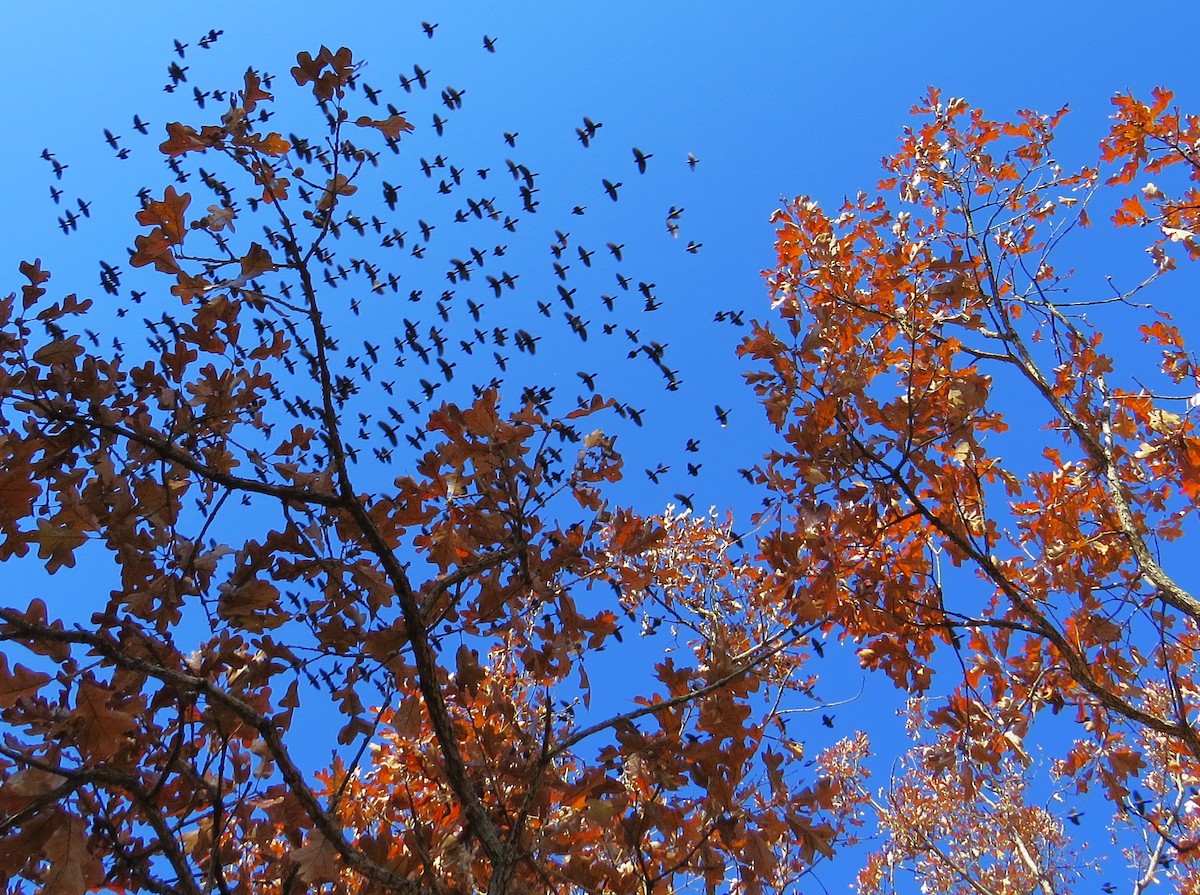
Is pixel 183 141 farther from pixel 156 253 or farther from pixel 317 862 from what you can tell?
pixel 317 862

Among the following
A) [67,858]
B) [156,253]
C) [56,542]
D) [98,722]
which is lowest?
[67,858]

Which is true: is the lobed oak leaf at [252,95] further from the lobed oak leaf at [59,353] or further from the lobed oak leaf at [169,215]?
the lobed oak leaf at [59,353]

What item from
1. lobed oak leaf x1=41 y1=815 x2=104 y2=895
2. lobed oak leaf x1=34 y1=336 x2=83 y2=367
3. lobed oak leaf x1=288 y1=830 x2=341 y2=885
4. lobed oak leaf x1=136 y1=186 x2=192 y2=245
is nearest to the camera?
lobed oak leaf x1=41 y1=815 x2=104 y2=895

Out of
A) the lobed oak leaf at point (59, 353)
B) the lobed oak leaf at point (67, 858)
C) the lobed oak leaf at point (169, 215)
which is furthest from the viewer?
the lobed oak leaf at point (59, 353)

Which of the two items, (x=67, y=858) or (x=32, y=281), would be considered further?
(x=32, y=281)

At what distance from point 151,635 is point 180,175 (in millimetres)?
3560

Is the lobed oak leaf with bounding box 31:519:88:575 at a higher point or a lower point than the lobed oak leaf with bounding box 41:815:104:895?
higher

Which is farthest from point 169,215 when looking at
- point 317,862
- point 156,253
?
point 317,862

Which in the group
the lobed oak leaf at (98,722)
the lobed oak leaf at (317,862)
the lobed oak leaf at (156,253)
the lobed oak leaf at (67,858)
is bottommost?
the lobed oak leaf at (317,862)

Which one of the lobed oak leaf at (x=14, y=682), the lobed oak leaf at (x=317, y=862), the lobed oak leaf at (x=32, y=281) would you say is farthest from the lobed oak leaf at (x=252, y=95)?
the lobed oak leaf at (x=317, y=862)

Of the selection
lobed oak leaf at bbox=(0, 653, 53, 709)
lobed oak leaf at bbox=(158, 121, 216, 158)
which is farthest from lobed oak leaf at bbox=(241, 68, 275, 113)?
lobed oak leaf at bbox=(0, 653, 53, 709)

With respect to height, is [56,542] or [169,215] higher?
[169,215]

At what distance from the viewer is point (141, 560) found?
2.21 metres

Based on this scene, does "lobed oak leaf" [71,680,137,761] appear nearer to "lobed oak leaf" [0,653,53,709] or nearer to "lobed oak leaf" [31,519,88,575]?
"lobed oak leaf" [0,653,53,709]
